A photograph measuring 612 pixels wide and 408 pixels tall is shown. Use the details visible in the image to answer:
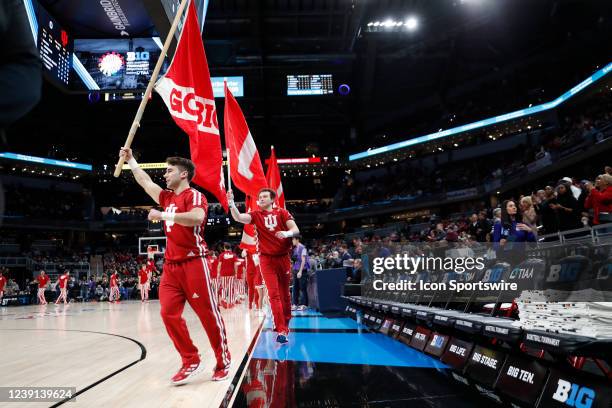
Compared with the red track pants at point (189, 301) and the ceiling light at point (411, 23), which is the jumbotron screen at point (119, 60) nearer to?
the red track pants at point (189, 301)

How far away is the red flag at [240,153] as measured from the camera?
23.8 feet

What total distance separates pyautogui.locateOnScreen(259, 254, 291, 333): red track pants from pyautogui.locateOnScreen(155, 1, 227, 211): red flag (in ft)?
5.16

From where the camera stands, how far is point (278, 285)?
19.9 ft

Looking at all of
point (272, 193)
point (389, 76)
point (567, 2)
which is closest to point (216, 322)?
point (272, 193)

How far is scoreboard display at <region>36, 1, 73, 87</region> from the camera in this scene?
6808 mm

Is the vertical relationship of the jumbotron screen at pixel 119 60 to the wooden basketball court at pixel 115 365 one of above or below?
above

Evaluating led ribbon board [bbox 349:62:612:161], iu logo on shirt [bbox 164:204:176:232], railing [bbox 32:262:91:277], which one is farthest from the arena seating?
railing [bbox 32:262:91:277]

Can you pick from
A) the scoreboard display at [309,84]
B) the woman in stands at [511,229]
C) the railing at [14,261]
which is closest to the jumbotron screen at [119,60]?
the woman in stands at [511,229]

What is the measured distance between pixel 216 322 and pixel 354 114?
3018 cm

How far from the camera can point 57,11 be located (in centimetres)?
735

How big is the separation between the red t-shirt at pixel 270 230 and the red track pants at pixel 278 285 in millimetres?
122

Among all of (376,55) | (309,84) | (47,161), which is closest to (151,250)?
(309,84)

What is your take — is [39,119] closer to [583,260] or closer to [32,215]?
[32,215]

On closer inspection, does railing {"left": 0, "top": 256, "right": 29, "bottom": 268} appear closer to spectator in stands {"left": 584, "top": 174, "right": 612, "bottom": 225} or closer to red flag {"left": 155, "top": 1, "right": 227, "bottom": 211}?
red flag {"left": 155, "top": 1, "right": 227, "bottom": 211}
